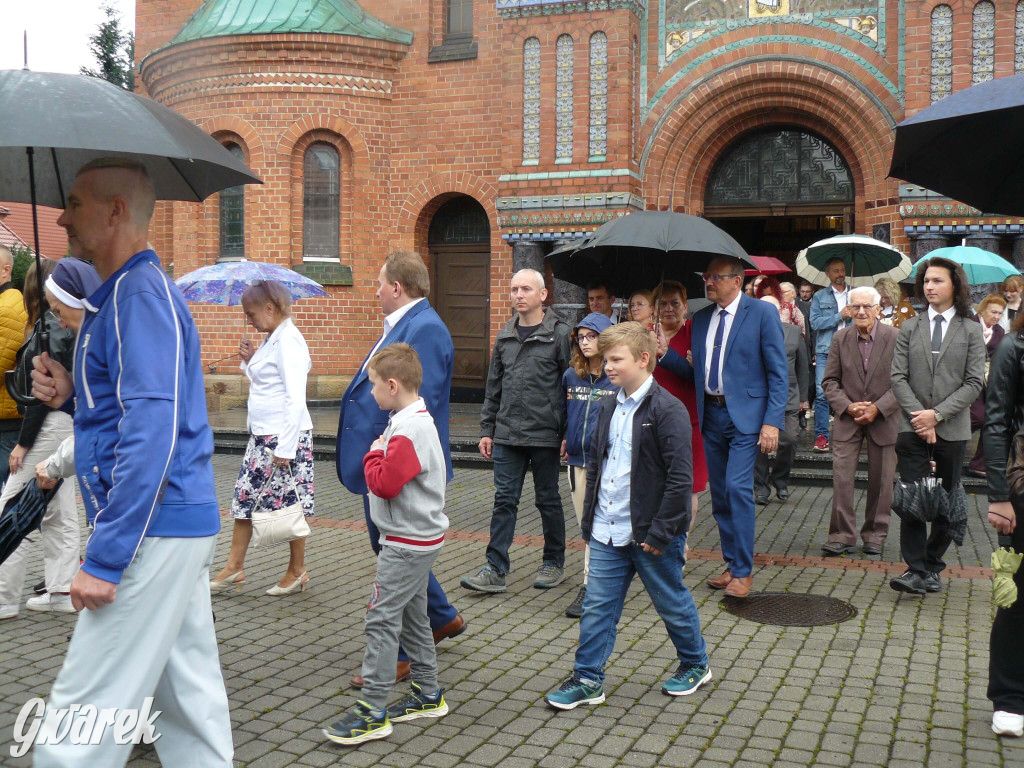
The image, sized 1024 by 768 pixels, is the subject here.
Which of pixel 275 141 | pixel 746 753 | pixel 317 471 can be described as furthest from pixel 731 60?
pixel 746 753

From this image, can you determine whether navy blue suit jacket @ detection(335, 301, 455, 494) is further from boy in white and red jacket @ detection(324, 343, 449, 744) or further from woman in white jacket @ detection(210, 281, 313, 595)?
woman in white jacket @ detection(210, 281, 313, 595)

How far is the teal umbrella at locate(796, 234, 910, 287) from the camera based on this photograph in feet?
38.7

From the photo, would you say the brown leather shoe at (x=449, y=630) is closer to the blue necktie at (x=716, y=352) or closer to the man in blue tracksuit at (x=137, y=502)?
the man in blue tracksuit at (x=137, y=502)

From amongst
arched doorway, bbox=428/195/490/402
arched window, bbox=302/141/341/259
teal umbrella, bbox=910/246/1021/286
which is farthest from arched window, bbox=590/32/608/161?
teal umbrella, bbox=910/246/1021/286

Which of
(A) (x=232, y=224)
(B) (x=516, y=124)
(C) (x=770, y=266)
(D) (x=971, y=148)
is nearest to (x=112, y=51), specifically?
(A) (x=232, y=224)

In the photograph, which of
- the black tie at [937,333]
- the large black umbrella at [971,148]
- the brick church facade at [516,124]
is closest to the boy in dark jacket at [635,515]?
the large black umbrella at [971,148]

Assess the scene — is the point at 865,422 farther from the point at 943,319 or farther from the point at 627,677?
the point at 627,677

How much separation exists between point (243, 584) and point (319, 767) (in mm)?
2927

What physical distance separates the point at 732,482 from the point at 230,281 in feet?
13.8

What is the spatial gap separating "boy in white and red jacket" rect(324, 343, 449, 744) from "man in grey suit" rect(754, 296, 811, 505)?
5.79m

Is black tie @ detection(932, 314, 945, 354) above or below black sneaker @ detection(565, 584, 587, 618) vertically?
above

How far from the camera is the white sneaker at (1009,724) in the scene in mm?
4168

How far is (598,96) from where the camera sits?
15.2 meters

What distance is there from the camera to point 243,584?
6.64m
